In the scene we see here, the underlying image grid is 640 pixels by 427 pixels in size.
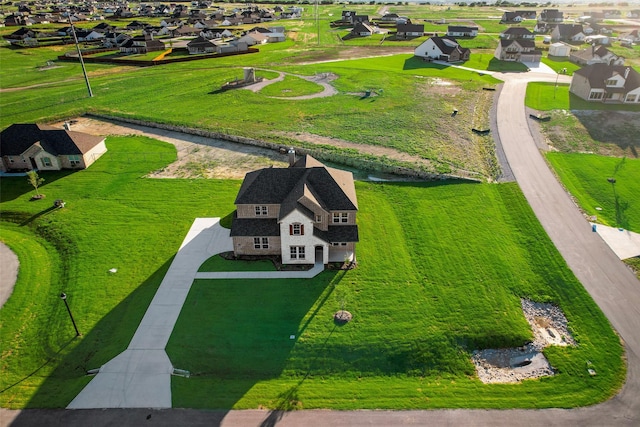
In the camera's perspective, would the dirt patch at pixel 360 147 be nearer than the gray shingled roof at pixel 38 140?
No

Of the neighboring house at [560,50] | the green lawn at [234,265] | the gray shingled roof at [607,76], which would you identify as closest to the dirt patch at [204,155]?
the green lawn at [234,265]

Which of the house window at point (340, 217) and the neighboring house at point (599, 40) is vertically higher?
the neighboring house at point (599, 40)

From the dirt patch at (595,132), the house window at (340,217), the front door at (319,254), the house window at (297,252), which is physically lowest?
the front door at (319,254)

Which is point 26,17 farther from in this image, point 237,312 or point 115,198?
point 237,312

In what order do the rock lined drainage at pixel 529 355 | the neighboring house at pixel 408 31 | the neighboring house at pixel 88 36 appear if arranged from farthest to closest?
the neighboring house at pixel 408 31 < the neighboring house at pixel 88 36 < the rock lined drainage at pixel 529 355

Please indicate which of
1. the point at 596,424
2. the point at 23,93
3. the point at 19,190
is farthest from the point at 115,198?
the point at 23,93

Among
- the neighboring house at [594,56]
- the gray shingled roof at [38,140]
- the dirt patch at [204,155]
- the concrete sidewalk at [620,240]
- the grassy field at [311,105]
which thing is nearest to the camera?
the concrete sidewalk at [620,240]

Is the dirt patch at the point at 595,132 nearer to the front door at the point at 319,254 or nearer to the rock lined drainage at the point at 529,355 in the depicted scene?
the rock lined drainage at the point at 529,355

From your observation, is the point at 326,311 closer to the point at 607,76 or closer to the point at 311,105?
the point at 311,105
